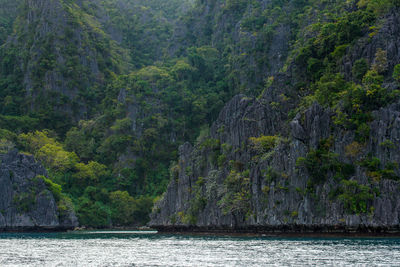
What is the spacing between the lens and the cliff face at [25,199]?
8544 cm

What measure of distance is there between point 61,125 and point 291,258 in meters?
92.8

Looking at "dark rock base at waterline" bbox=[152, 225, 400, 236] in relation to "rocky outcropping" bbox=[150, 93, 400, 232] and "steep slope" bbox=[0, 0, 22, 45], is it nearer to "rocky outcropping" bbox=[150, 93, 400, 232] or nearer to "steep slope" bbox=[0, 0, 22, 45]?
"rocky outcropping" bbox=[150, 93, 400, 232]

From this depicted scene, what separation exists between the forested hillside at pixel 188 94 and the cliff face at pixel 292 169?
0.77 feet

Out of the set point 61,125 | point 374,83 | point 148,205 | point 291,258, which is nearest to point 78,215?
point 148,205

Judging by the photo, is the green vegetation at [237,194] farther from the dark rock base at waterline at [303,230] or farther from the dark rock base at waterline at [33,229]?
the dark rock base at waterline at [33,229]

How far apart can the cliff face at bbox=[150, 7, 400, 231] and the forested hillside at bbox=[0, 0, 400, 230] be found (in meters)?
0.24

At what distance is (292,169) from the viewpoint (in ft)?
199

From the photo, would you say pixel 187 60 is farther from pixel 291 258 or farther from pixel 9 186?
→ pixel 291 258

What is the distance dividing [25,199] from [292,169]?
46372 millimetres

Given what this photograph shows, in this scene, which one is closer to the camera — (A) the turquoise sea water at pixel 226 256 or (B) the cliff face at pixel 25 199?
(A) the turquoise sea water at pixel 226 256

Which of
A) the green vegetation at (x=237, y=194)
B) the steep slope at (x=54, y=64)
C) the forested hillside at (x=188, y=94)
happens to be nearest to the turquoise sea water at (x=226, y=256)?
the forested hillside at (x=188, y=94)

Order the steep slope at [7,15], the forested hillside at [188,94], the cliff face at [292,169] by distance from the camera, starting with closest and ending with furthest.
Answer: the cliff face at [292,169]
the forested hillside at [188,94]
the steep slope at [7,15]

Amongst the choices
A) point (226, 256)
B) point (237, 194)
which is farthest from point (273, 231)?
point (226, 256)

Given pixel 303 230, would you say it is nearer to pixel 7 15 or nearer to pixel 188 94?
pixel 188 94
